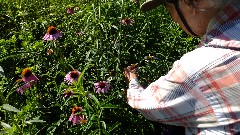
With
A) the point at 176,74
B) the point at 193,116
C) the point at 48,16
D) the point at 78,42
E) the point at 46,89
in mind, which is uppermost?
the point at 48,16

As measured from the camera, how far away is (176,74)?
125 centimetres

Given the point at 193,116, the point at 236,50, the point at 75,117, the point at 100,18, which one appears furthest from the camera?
the point at 100,18

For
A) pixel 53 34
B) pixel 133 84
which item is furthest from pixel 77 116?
pixel 53 34

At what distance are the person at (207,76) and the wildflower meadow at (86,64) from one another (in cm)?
57

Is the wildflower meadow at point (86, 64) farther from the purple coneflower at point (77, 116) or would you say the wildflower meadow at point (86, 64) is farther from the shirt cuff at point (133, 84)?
the shirt cuff at point (133, 84)

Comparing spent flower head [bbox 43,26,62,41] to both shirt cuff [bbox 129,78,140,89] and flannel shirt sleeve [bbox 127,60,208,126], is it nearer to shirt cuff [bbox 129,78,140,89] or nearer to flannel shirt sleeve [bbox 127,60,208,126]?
shirt cuff [bbox 129,78,140,89]

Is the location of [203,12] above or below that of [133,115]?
above

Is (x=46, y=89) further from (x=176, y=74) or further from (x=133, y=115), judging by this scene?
(x=176, y=74)

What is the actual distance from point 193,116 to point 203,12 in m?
0.34

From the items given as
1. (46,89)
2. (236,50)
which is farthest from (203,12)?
(46,89)

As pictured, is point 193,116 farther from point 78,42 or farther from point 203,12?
point 78,42

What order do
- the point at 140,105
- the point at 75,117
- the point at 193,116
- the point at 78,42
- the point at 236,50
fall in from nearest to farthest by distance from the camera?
the point at 236,50, the point at 193,116, the point at 140,105, the point at 75,117, the point at 78,42

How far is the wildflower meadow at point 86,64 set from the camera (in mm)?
2010

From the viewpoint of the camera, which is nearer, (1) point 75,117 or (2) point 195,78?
(2) point 195,78
